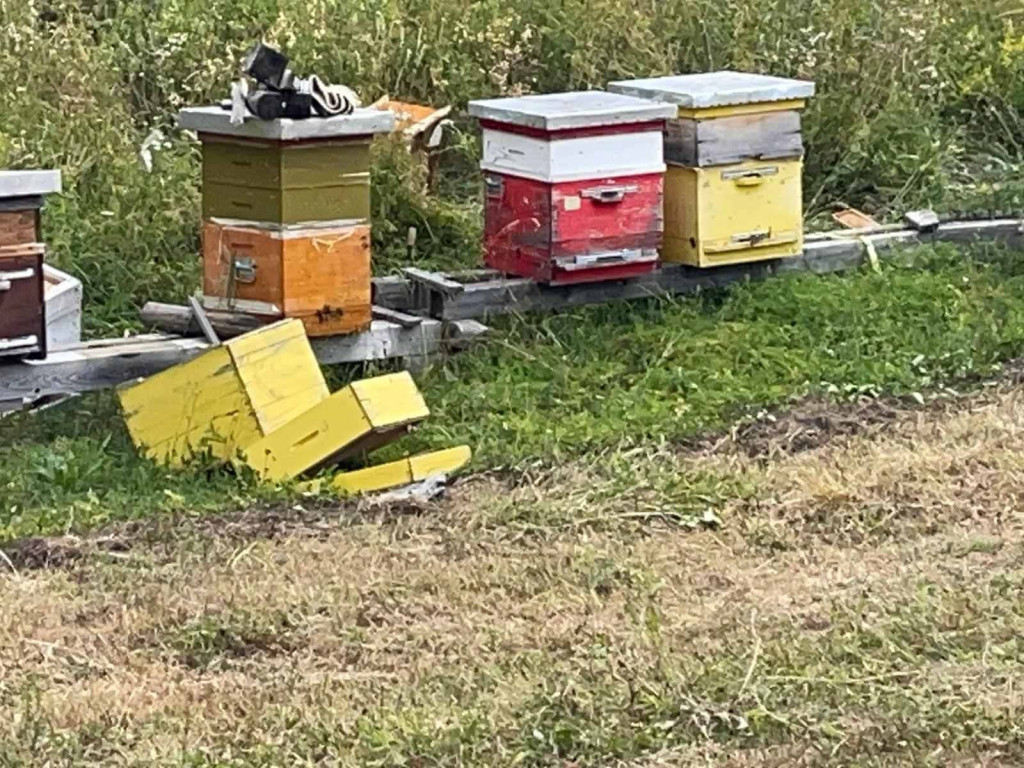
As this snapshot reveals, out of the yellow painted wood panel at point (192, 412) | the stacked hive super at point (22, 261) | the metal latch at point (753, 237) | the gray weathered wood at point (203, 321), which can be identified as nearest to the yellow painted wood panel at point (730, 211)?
the metal latch at point (753, 237)

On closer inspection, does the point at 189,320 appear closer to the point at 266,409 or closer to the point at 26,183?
the point at 266,409

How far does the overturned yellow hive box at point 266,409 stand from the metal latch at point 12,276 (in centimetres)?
42

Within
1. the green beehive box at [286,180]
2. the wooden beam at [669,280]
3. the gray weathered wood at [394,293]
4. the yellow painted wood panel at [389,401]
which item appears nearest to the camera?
the yellow painted wood panel at [389,401]

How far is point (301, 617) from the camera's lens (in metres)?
4.13

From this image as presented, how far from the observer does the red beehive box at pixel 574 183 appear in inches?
241

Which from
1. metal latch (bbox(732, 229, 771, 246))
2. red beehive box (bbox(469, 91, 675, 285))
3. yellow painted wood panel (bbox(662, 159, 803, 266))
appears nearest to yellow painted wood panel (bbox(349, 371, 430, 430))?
red beehive box (bbox(469, 91, 675, 285))

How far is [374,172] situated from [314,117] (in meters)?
1.59

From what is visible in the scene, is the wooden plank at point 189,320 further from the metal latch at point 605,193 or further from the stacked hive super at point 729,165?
the stacked hive super at point 729,165

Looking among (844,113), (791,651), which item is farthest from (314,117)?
(844,113)

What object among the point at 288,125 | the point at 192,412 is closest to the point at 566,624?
the point at 192,412

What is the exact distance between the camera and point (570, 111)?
240 inches

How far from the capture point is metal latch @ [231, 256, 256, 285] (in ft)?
18.5

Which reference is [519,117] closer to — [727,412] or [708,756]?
[727,412]

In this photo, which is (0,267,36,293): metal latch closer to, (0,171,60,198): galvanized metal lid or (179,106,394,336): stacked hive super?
(0,171,60,198): galvanized metal lid
